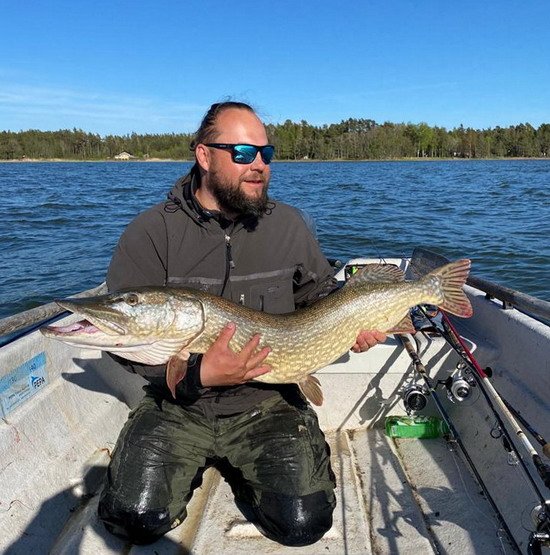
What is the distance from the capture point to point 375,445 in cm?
331

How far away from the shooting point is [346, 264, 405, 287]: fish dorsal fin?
9.13 feet

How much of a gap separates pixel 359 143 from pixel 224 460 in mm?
116984

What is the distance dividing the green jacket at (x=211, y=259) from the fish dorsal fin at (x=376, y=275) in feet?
1.10

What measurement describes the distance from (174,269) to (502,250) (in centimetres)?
1054

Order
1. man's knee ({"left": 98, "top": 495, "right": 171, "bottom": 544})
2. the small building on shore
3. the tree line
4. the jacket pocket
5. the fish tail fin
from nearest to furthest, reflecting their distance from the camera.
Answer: man's knee ({"left": 98, "top": 495, "right": 171, "bottom": 544}), the jacket pocket, the fish tail fin, the tree line, the small building on shore

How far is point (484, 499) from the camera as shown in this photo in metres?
2.74

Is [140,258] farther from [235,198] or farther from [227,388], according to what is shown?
[227,388]

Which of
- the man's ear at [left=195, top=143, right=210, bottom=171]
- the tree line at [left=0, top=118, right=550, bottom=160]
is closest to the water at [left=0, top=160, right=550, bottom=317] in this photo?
the man's ear at [left=195, top=143, right=210, bottom=171]

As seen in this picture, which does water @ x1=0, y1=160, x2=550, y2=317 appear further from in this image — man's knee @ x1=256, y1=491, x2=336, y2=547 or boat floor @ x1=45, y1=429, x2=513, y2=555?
man's knee @ x1=256, y1=491, x2=336, y2=547

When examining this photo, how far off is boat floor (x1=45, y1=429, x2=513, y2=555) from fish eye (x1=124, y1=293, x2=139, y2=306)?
111cm

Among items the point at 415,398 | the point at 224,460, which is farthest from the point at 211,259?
the point at 415,398

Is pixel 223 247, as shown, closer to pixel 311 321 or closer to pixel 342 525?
pixel 311 321

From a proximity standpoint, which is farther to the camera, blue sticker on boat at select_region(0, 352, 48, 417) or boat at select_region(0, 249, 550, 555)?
blue sticker on boat at select_region(0, 352, 48, 417)

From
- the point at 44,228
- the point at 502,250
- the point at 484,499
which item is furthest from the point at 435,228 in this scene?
the point at 484,499
